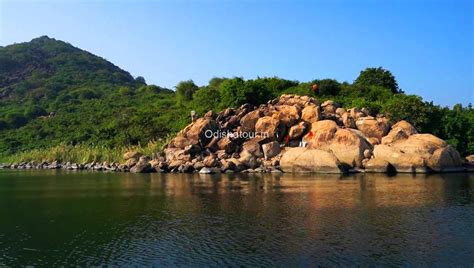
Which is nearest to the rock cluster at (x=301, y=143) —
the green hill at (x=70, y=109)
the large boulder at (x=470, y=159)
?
the large boulder at (x=470, y=159)

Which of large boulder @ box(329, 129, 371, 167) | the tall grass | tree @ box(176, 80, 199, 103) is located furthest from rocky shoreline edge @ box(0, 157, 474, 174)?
tree @ box(176, 80, 199, 103)

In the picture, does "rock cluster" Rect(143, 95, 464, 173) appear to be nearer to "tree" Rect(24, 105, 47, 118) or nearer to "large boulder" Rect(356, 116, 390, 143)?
"large boulder" Rect(356, 116, 390, 143)

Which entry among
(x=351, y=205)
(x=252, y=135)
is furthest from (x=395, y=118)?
(x=351, y=205)

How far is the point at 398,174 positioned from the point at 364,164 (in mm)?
4621

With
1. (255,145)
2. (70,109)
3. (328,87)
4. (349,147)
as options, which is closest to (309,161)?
(349,147)

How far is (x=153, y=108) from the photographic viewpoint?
108 metres

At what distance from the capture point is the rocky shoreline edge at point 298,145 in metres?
56.7

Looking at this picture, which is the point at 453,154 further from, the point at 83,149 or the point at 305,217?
the point at 83,149

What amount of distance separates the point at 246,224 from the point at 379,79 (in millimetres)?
69079

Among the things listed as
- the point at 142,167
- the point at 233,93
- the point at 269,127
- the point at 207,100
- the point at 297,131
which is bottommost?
the point at 142,167

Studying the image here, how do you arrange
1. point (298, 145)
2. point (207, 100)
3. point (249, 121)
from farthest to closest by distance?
1. point (207, 100)
2. point (249, 121)
3. point (298, 145)

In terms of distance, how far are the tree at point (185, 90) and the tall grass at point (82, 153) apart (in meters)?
26.6

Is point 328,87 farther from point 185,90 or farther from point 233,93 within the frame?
point 185,90

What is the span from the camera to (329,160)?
5762cm
